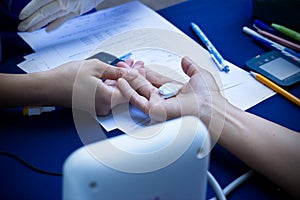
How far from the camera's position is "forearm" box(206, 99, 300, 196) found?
1.54ft

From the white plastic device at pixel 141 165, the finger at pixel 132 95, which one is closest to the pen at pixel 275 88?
the finger at pixel 132 95

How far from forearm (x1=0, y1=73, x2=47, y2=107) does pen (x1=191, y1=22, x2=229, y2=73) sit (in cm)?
31

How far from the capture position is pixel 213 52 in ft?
2.32

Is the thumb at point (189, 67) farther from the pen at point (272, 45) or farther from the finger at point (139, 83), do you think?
the pen at point (272, 45)

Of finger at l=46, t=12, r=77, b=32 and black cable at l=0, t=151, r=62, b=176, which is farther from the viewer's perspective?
finger at l=46, t=12, r=77, b=32

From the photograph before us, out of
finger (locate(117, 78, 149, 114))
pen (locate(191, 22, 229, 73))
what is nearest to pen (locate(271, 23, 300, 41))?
pen (locate(191, 22, 229, 73))

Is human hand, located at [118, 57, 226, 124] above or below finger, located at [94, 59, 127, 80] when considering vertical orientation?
below

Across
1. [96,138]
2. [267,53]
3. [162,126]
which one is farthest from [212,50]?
[162,126]

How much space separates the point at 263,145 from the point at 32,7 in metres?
0.50

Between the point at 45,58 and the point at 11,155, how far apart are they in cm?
24

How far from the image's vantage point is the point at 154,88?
589 millimetres

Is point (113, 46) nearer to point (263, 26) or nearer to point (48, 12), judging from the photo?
point (48, 12)

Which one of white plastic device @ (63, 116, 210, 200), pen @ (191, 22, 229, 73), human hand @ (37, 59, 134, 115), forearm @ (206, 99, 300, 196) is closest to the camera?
white plastic device @ (63, 116, 210, 200)

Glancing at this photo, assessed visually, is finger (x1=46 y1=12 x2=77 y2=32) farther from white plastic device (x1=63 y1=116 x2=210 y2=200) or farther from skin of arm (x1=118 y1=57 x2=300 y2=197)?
white plastic device (x1=63 y1=116 x2=210 y2=200)
